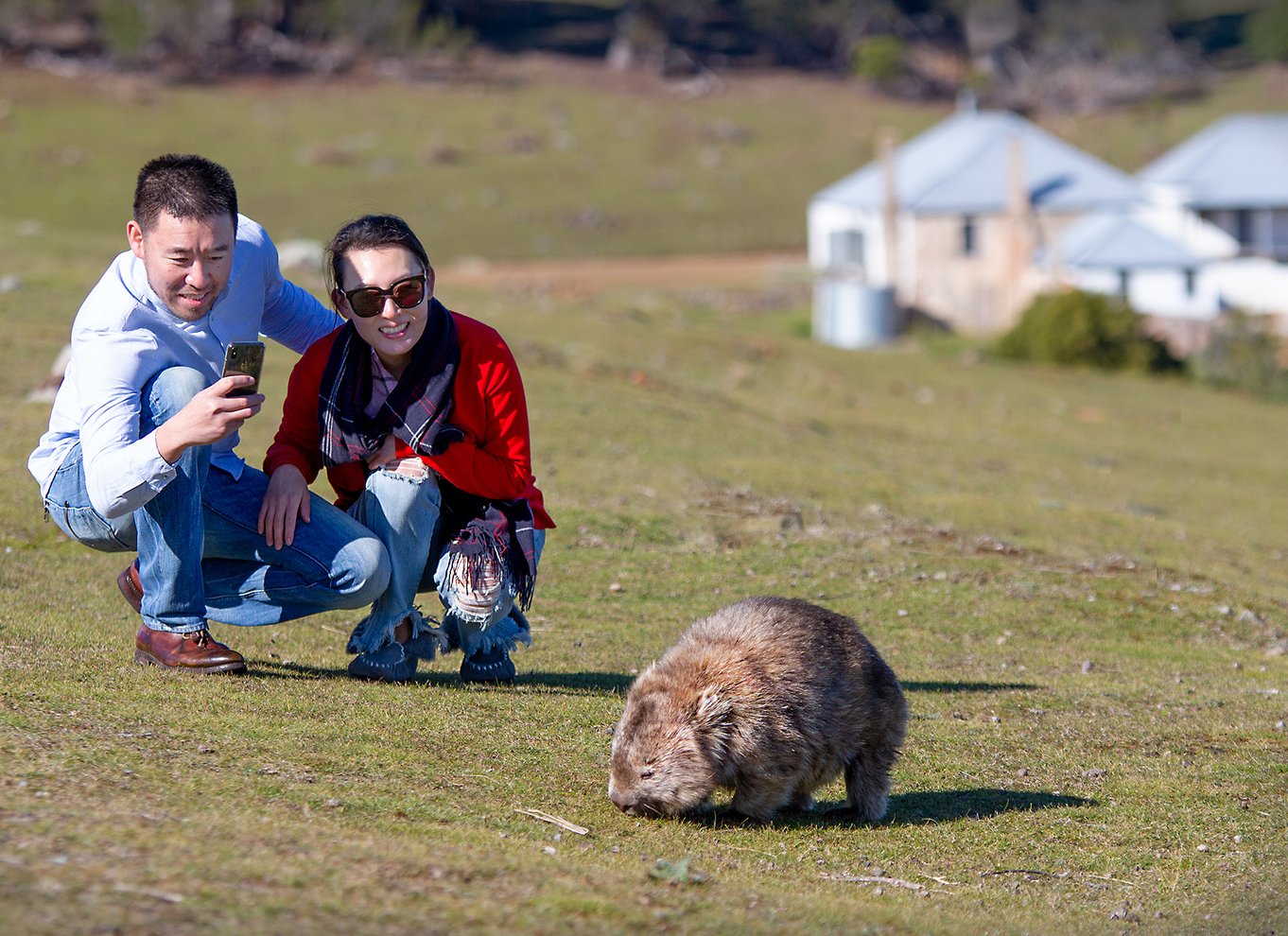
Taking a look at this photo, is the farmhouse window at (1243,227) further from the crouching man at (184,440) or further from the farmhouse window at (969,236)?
the crouching man at (184,440)

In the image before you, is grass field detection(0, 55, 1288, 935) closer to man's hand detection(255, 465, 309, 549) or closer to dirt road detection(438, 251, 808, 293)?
man's hand detection(255, 465, 309, 549)

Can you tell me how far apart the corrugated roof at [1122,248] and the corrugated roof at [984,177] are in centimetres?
188

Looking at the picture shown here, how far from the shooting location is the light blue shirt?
5668mm

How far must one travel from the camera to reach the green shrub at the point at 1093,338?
1388 inches

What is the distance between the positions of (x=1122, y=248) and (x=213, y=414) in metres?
45.4

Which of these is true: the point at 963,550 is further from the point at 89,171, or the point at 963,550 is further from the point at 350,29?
the point at 350,29

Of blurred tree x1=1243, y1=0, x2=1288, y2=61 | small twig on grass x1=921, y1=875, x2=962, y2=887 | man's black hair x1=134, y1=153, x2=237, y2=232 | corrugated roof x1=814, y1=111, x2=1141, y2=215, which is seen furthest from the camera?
blurred tree x1=1243, y1=0, x2=1288, y2=61

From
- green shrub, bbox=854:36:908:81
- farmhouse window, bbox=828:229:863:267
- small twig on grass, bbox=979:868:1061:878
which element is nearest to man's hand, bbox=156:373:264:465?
small twig on grass, bbox=979:868:1061:878

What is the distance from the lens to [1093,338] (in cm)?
3528

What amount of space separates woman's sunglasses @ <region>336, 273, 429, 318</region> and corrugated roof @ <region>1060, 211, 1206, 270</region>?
4339cm

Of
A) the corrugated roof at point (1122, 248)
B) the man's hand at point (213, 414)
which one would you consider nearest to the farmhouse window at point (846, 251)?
the corrugated roof at point (1122, 248)

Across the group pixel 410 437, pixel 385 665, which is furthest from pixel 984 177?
pixel 410 437

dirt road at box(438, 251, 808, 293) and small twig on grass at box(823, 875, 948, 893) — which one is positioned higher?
dirt road at box(438, 251, 808, 293)

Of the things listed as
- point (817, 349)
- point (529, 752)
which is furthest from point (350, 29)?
point (529, 752)
